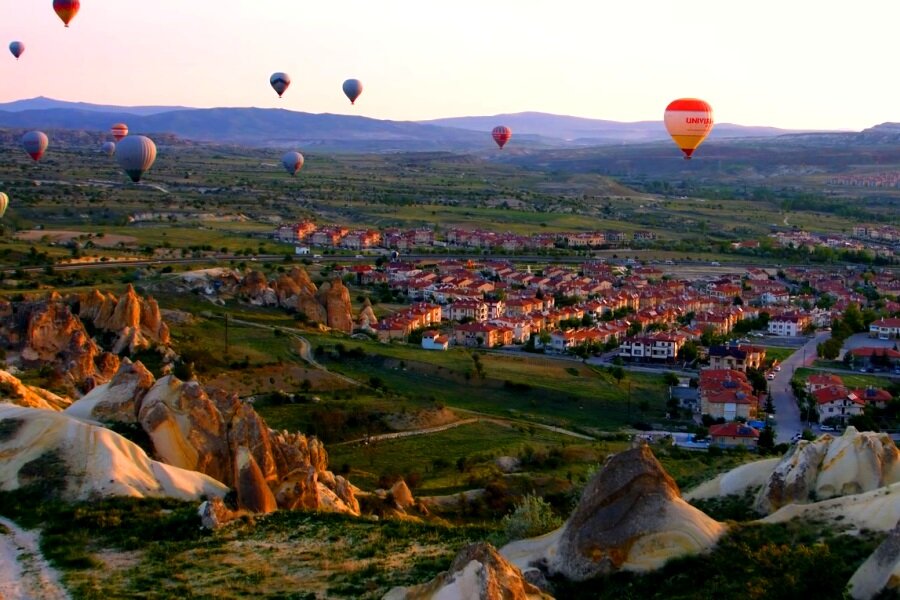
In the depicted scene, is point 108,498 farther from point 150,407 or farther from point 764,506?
point 764,506

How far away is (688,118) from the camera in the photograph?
44.0m

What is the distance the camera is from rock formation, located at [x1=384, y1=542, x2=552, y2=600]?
10250 mm

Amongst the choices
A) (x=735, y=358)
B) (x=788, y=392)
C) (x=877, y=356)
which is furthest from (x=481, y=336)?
(x=877, y=356)

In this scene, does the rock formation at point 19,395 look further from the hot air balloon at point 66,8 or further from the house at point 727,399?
the hot air balloon at point 66,8

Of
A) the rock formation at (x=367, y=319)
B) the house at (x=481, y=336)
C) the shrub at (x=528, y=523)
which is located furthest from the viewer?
the house at (x=481, y=336)

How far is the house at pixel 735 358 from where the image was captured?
4497 cm

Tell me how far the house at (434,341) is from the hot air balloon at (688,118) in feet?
42.0

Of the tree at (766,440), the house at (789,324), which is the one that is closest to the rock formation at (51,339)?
the tree at (766,440)

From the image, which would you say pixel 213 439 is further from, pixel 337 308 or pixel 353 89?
pixel 353 89

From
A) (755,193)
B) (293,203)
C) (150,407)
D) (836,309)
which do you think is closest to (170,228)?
(293,203)

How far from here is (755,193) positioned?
143 metres

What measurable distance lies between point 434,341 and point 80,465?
31059 mm

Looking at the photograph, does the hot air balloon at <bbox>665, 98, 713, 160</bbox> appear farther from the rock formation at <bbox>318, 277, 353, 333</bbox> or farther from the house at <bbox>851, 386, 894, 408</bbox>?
the rock formation at <bbox>318, 277, 353, 333</bbox>

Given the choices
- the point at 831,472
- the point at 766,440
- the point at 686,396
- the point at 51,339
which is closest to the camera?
the point at 831,472
